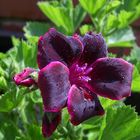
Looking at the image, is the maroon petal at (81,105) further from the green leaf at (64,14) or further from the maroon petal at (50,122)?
the green leaf at (64,14)

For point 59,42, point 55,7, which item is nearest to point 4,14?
point 55,7

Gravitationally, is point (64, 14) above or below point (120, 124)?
above

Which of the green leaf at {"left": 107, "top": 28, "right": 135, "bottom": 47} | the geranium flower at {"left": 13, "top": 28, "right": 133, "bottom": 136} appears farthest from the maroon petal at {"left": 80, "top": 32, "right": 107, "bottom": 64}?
the green leaf at {"left": 107, "top": 28, "right": 135, "bottom": 47}

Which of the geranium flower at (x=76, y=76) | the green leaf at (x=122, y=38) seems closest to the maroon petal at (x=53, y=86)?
the geranium flower at (x=76, y=76)

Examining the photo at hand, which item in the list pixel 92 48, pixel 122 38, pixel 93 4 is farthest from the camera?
pixel 122 38

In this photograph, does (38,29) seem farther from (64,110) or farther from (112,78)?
(112,78)

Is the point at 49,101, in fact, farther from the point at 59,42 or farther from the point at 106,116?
the point at 106,116

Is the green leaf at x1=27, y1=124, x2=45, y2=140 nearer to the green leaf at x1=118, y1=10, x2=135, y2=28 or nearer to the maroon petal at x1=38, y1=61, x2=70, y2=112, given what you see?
the maroon petal at x1=38, y1=61, x2=70, y2=112

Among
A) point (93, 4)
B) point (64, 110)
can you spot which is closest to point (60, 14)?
point (93, 4)
